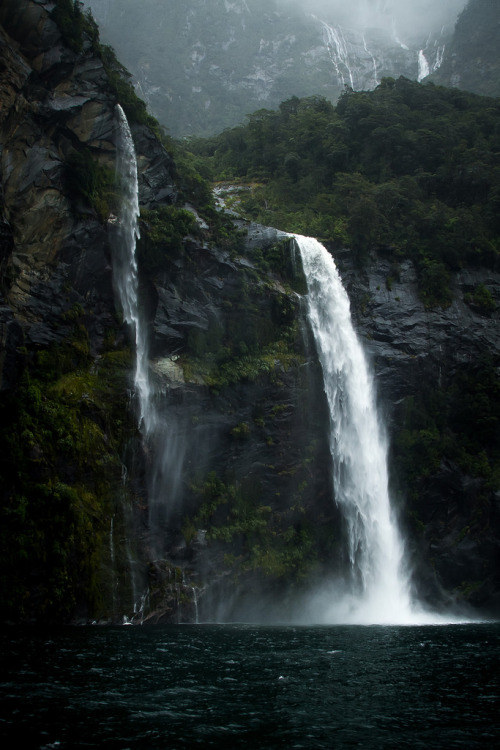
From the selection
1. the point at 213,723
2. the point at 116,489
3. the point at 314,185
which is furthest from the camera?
the point at 314,185

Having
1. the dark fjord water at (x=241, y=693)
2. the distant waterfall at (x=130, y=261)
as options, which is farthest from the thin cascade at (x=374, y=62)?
the dark fjord water at (x=241, y=693)

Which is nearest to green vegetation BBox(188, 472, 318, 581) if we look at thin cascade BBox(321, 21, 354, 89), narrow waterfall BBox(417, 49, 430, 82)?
thin cascade BBox(321, 21, 354, 89)

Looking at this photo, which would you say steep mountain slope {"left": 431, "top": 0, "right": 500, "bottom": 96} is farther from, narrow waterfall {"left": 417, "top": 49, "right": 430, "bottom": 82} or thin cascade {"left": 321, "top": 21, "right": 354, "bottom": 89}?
thin cascade {"left": 321, "top": 21, "right": 354, "bottom": 89}

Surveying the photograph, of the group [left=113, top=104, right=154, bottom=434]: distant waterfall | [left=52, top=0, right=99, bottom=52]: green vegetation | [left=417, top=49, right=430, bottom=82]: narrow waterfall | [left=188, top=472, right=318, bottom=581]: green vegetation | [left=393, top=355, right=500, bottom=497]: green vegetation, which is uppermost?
[left=417, top=49, right=430, bottom=82]: narrow waterfall

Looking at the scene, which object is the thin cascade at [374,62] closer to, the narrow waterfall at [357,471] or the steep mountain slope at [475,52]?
the steep mountain slope at [475,52]

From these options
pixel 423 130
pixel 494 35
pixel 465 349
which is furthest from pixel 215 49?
pixel 465 349

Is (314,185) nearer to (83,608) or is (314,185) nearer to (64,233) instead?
(64,233)

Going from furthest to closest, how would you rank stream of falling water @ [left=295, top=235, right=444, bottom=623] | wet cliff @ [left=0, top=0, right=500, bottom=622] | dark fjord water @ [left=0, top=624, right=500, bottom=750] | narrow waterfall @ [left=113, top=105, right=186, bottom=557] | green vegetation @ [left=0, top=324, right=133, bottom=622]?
stream of falling water @ [left=295, top=235, right=444, bottom=623]
narrow waterfall @ [left=113, top=105, right=186, bottom=557]
wet cliff @ [left=0, top=0, right=500, bottom=622]
green vegetation @ [left=0, top=324, right=133, bottom=622]
dark fjord water @ [left=0, top=624, right=500, bottom=750]
